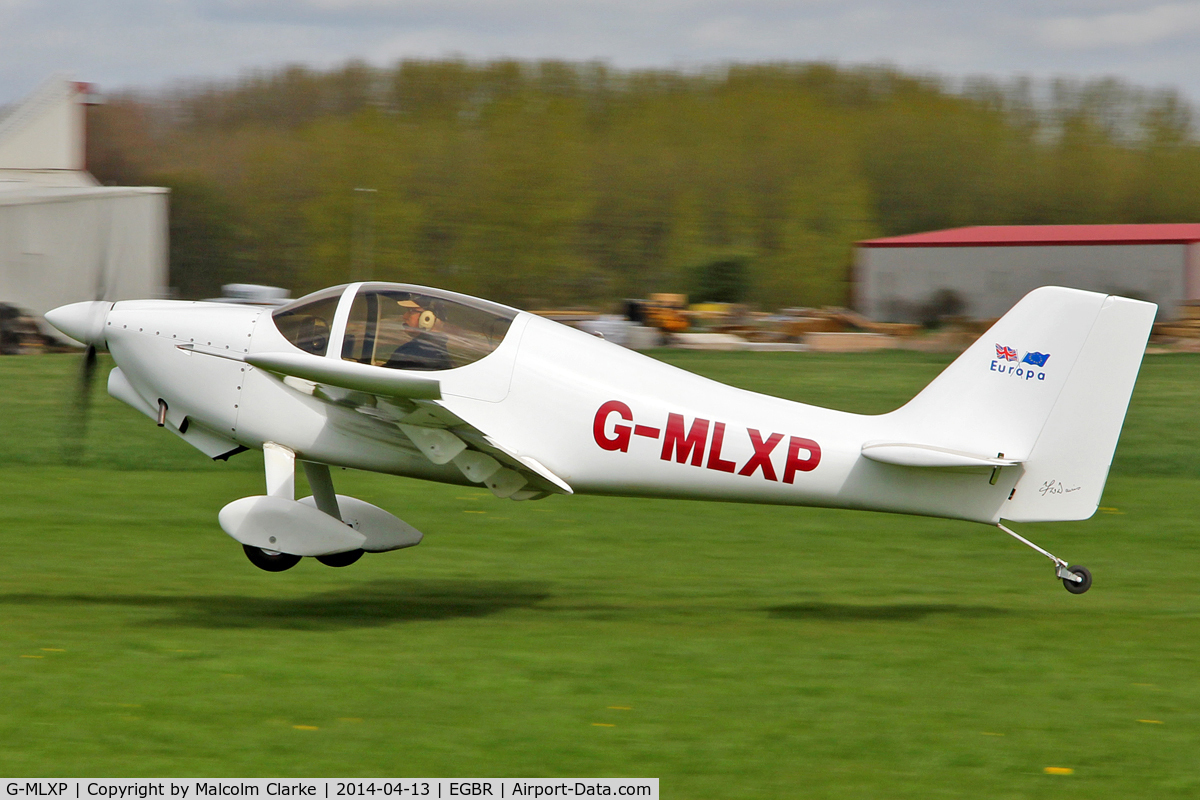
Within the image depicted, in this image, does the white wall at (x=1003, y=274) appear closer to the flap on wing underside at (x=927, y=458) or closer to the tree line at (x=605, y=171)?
the tree line at (x=605, y=171)

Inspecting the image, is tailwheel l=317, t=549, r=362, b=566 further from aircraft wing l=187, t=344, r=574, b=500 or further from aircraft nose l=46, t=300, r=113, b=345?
aircraft nose l=46, t=300, r=113, b=345

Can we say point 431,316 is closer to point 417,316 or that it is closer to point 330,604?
point 417,316

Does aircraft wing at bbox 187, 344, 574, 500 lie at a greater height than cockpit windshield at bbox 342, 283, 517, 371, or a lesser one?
lesser

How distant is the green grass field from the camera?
17.7 feet

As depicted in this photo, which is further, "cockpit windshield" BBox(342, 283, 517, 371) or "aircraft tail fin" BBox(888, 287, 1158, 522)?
"cockpit windshield" BBox(342, 283, 517, 371)

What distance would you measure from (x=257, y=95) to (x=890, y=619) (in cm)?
Answer: 5313

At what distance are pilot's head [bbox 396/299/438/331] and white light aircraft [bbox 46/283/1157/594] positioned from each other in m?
0.01

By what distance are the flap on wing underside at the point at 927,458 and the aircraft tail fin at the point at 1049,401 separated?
0.01m

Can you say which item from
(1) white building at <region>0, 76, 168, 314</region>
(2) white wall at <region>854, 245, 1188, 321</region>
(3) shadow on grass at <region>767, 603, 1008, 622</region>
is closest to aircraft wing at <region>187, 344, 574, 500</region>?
(3) shadow on grass at <region>767, 603, 1008, 622</region>

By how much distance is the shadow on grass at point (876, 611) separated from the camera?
8.42m

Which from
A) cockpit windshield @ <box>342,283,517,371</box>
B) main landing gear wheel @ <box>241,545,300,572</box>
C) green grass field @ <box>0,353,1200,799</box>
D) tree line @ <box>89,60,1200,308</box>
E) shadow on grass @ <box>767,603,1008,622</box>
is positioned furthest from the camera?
tree line @ <box>89,60,1200,308</box>

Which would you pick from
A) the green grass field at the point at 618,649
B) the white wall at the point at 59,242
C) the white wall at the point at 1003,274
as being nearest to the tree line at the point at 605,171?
the white wall at the point at 1003,274

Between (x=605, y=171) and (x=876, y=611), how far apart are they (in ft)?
155

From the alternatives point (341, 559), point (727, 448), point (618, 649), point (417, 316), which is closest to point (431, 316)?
point (417, 316)
